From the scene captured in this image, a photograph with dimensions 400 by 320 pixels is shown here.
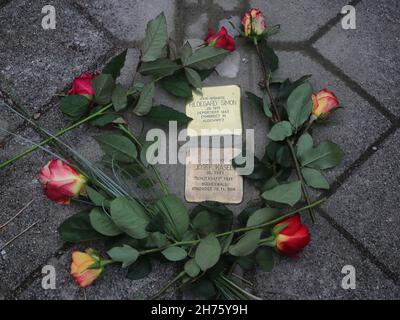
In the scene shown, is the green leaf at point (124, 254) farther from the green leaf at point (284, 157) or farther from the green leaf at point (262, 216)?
the green leaf at point (284, 157)

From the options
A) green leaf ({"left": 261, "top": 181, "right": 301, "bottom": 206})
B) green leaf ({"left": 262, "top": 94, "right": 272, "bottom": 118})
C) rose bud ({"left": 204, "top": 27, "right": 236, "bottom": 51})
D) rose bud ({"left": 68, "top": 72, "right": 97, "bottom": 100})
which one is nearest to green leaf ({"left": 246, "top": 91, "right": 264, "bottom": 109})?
green leaf ({"left": 262, "top": 94, "right": 272, "bottom": 118})

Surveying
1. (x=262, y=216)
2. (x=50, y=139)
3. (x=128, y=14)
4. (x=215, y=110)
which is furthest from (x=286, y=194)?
(x=128, y=14)

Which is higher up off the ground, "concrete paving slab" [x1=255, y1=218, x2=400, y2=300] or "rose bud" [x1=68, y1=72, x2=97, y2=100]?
"rose bud" [x1=68, y1=72, x2=97, y2=100]

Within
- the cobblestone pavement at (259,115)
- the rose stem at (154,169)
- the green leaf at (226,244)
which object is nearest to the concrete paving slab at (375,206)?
the cobblestone pavement at (259,115)

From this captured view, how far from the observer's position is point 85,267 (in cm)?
86

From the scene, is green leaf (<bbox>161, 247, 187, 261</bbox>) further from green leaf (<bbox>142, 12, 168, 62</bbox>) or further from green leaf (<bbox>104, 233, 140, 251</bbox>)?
green leaf (<bbox>142, 12, 168, 62</bbox>)

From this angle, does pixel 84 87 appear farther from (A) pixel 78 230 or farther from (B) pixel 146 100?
(A) pixel 78 230

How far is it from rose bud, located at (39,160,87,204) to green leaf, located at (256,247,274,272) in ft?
1.19

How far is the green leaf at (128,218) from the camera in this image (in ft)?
2.79

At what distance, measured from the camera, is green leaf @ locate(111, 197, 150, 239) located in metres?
0.85

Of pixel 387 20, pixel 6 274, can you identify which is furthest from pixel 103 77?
pixel 387 20

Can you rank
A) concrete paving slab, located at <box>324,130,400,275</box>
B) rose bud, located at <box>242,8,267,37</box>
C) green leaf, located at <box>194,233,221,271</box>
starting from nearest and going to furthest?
green leaf, located at <box>194,233,221,271</box>
concrete paving slab, located at <box>324,130,400,275</box>
rose bud, located at <box>242,8,267,37</box>

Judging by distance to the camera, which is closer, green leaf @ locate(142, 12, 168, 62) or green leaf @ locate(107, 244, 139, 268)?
green leaf @ locate(107, 244, 139, 268)

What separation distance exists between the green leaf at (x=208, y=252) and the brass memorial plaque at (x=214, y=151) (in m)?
0.14
